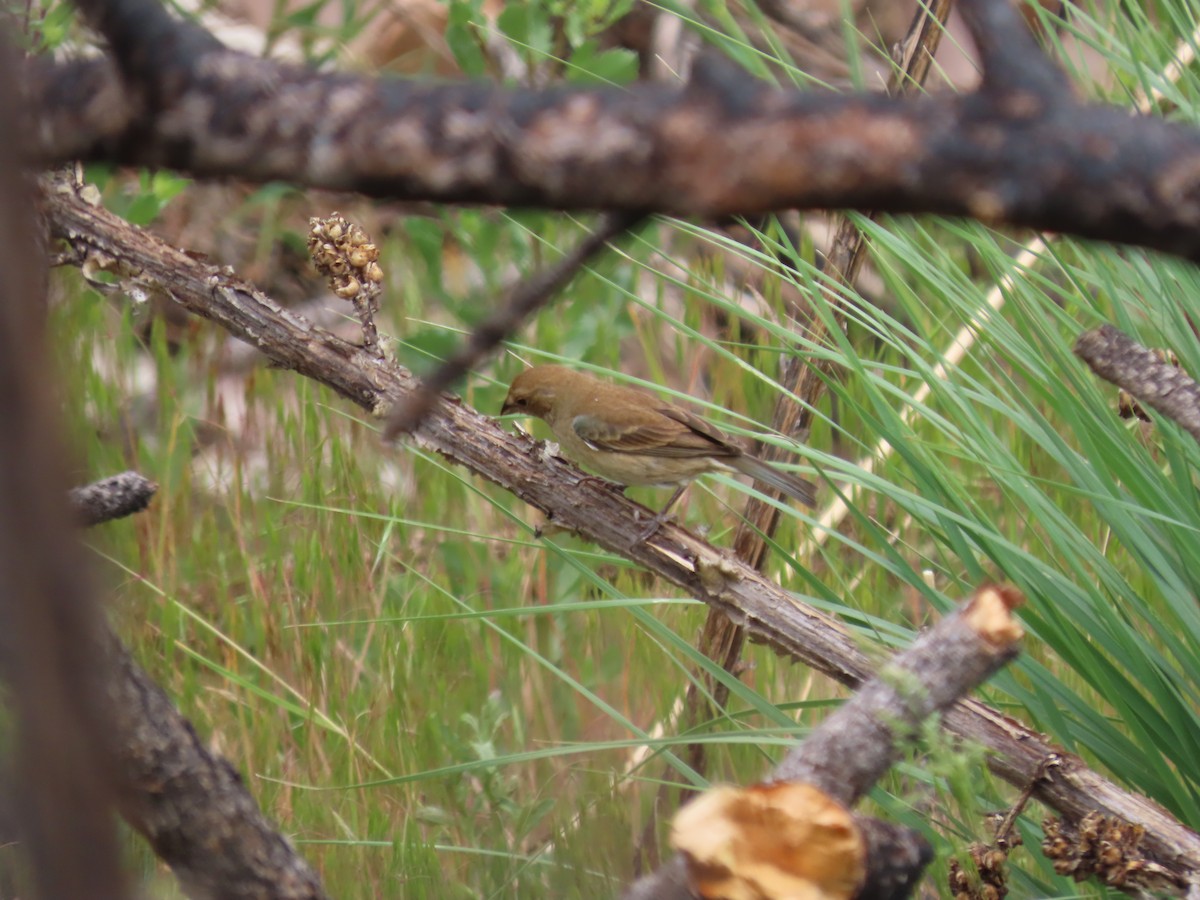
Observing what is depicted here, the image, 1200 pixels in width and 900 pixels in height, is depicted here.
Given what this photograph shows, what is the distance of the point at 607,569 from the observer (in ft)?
14.1

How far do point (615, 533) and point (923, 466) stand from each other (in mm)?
628

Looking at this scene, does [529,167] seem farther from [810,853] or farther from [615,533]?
[615,533]

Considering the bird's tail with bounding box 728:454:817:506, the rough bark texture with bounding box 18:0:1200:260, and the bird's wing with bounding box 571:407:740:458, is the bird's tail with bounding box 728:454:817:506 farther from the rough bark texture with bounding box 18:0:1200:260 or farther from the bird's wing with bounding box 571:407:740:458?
the rough bark texture with bounding box 18:0:1200:260

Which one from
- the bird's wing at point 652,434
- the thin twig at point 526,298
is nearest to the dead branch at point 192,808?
the thin twig at point 526,298

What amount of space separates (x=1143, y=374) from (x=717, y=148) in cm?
127

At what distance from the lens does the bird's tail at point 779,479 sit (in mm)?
3297

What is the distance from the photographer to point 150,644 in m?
3.30

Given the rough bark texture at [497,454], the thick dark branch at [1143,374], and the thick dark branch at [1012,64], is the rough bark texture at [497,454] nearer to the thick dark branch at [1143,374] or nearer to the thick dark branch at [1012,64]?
the thick dark branch at [1143,374]

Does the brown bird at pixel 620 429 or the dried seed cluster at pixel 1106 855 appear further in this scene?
the brown bird at pixel 620 429

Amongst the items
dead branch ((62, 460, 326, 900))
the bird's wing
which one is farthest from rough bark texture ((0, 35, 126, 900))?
the bird's wing

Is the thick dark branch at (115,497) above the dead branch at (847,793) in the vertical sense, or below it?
below

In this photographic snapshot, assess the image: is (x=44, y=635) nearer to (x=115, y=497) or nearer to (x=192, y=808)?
(x=192, y=808)

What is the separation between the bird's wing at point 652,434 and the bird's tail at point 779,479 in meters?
0.19

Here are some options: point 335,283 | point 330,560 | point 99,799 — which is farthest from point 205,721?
point 99,799
